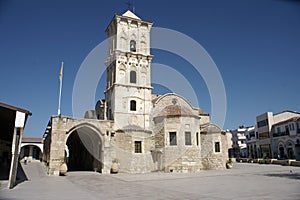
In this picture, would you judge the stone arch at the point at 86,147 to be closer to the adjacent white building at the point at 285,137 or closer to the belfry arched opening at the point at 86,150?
the belfry arched opening at the point at 86,150

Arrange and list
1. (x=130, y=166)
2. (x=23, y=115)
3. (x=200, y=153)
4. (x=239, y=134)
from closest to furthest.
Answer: (x=23, y=115) → (x=130, y=166) → (x=200, y=153) → (x=239, y=134)

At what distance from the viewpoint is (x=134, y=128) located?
24922 mm

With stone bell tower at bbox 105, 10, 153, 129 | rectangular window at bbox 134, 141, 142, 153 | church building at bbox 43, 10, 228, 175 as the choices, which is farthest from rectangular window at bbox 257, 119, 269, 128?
rectangular window at bbox 134, 141, 142, 153

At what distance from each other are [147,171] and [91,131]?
284 inches

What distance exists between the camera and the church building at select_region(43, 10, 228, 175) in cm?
2369

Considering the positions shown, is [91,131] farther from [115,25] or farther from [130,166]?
[115,25]

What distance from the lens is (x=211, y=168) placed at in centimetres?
2642

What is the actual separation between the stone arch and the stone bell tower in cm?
270

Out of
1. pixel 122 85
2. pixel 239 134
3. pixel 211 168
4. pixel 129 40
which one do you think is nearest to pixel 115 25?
pixel 129 40

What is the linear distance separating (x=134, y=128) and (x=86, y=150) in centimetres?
880

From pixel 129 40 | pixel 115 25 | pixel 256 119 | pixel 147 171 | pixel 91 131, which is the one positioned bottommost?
pixel 147 171

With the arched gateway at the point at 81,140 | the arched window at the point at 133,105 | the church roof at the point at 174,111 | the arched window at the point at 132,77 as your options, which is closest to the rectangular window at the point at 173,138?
the church roof at the point at 174,111

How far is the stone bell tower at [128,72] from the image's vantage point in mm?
26500

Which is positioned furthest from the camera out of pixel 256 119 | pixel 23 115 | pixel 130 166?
pixel 256 119
